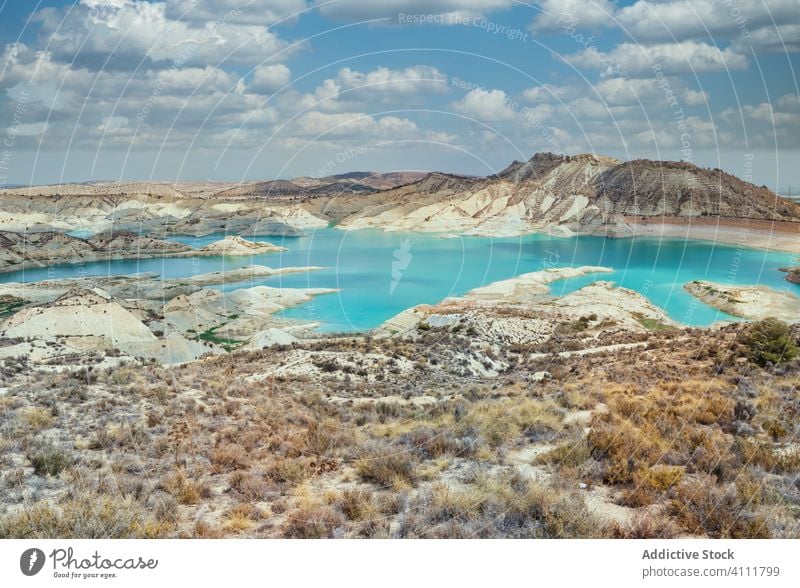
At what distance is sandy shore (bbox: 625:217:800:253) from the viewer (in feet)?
217

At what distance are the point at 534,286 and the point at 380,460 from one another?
129 feet

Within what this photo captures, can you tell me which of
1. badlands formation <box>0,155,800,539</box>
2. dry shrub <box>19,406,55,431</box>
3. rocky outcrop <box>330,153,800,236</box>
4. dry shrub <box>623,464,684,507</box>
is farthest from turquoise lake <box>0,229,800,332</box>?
dry shrub <box>623,464,684,507</box>

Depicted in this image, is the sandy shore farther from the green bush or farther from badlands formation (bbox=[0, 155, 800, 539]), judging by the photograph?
the green bush

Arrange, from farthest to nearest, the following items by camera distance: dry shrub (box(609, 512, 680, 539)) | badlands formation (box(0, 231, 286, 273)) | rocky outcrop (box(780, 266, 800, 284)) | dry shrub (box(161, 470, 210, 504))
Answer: badlands formation (box(0, 231, 286, 273))
rocky outcrop (box(780, 266, 800, 284))
dry shrub (box(161, 470, 210, 504))
dry shrub (box(609, 512, 680, 539))

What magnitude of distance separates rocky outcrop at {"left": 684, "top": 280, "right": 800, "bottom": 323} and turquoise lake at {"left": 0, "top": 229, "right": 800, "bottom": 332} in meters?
0.82

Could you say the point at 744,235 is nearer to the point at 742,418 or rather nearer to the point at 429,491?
the point at 742,418

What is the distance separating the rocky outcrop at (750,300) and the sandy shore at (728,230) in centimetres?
2317

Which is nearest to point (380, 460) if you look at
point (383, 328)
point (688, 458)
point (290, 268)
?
point (688, 458)

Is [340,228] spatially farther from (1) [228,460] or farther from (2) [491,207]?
(1) [228,460]

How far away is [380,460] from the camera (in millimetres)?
8305

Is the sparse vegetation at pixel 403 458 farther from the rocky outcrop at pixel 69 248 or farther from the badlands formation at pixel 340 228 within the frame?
the rocky outcrop at pixel 69 248

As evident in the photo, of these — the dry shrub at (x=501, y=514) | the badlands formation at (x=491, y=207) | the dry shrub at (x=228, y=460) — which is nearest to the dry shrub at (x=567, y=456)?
the dry shrub at (x=501, y=514)
